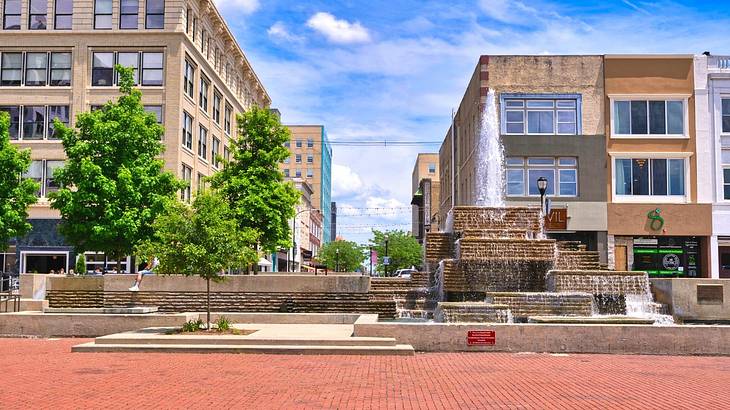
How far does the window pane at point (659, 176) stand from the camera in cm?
3953

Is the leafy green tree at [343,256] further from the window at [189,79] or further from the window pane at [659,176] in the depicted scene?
the window pane at [659,176]

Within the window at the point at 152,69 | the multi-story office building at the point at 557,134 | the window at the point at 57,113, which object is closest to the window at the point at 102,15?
the window at the point at 152,69

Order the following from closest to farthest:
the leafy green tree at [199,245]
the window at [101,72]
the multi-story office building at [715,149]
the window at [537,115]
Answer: the leafy green tree at [199,245] → the multi-story office building at [715,149] → the window at [537,115] → the window at [101,72]

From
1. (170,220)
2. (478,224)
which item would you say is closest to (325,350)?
(170,220)

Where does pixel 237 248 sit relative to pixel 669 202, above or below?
below

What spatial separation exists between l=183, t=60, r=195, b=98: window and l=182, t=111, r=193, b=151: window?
1567mm

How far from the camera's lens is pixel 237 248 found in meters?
18.5

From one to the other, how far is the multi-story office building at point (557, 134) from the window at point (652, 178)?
4.37 feet

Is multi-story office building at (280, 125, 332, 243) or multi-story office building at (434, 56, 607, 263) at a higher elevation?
multi-story office building at (280, 125, 332, 243)

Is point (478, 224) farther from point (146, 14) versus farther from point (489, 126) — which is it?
point (146, 14)

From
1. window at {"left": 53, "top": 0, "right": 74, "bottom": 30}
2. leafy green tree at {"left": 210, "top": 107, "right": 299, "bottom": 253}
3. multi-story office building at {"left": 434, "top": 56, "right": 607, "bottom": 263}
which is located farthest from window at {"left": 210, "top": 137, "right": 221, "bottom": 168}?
multi-story office building at {"left": 434, "top": 56, "right": 607, "bottom": 263}

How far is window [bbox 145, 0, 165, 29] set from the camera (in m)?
46.5

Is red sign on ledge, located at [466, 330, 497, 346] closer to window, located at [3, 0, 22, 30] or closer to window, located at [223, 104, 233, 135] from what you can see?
window, located at [3, 0, 22, 30]

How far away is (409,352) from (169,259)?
6583 mm
